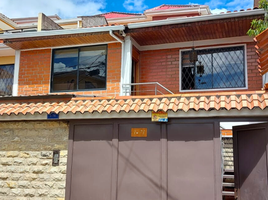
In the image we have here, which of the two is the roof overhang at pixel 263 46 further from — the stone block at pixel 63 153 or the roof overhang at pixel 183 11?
the roof overhang at pixel 183 11

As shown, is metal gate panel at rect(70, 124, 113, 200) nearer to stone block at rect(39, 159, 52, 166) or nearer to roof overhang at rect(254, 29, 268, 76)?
stone block at rect(39, 159, 52, 166)

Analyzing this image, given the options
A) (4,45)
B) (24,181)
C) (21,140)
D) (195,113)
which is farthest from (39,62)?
(195,113)

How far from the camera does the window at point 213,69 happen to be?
9.88 m

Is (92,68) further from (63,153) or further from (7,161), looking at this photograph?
(7,161)

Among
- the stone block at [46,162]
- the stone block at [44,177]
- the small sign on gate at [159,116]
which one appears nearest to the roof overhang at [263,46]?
the small sign on gate at [159,116]

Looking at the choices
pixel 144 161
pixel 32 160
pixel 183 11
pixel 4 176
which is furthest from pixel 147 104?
pixel 183 11

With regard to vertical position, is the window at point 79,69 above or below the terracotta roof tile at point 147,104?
above

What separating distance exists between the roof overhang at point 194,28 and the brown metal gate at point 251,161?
10.8 feet

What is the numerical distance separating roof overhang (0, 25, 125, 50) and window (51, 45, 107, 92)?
336 millimetres

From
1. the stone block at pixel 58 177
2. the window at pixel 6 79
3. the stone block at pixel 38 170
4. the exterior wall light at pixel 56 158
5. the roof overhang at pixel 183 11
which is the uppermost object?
the roof overhang at pixel 183 11

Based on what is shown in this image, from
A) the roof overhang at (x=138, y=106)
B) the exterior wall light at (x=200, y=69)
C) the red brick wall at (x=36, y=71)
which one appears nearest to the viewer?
the roof overhang at (x=138, y=106)

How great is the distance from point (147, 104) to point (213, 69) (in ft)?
12.0

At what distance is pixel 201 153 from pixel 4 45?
28.0ft

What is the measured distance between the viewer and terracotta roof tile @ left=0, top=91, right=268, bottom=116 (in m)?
6.84
